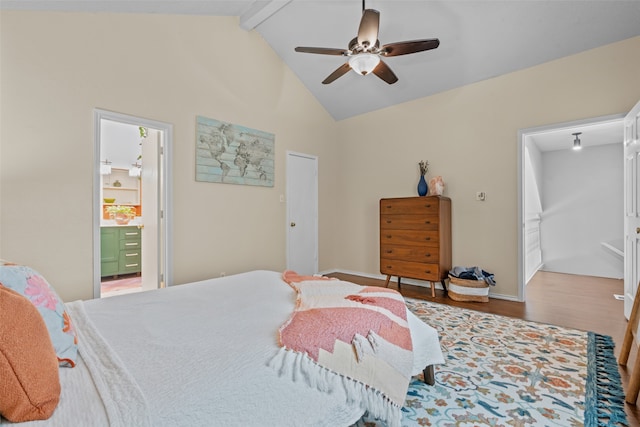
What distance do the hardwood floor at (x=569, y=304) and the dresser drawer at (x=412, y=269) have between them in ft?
0.77

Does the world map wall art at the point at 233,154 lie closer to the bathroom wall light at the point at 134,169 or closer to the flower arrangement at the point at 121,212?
the flower arrangement at the point at 121,212

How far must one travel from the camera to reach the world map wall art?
3.44 meters

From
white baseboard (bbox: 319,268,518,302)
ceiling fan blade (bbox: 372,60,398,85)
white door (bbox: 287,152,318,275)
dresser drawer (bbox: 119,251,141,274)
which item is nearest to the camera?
ceiling fan blade (bbox: 372,60,398,85)

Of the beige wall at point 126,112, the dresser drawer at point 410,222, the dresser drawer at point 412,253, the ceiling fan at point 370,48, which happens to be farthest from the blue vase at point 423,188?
the beige wall at point 126,112

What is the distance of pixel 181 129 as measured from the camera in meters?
3.27

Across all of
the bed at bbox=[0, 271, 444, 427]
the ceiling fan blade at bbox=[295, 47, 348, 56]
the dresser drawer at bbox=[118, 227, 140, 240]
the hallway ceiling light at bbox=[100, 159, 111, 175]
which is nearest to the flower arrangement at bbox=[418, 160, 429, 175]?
the ceiling fan blade at bbox=[295, 47, 348, 56]

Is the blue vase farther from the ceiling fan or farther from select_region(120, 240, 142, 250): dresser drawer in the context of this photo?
select_region(120, 240, 142, 250): dresser drawer

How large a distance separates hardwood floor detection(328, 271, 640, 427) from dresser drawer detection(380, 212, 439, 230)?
2.78 feet

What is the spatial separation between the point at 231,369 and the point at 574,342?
8.75ft

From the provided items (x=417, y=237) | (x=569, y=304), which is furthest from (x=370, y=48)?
(x=569, y=304)

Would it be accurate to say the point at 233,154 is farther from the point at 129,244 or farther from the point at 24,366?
the point at 24,366

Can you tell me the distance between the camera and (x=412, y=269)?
3852mm

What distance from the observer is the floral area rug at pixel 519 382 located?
1.48m

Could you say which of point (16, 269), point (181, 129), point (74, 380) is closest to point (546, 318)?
point (74, 380)
